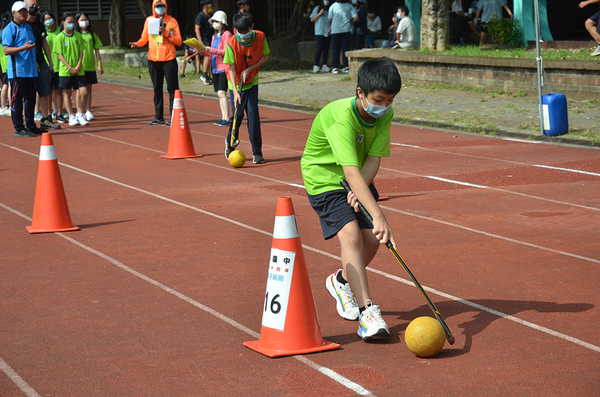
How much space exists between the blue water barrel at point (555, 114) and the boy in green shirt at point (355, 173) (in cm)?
822

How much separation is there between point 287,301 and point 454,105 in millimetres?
12223

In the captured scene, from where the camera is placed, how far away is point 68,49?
14.2m

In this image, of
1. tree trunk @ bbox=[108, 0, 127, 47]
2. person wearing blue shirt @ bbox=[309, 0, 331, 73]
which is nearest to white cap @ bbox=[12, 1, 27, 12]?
person wearing blue shirt @ bbox=[309, 0, 331, 73]

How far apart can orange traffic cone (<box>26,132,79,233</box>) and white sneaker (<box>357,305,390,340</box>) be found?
150 inches

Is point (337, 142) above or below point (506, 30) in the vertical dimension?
below

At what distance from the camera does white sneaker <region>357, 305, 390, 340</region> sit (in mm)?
4402

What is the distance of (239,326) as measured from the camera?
15.8ft

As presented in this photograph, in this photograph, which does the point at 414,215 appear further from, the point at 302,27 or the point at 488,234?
the point at 302,27

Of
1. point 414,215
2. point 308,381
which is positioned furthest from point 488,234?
point 308,381

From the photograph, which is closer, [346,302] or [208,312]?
[346,302]

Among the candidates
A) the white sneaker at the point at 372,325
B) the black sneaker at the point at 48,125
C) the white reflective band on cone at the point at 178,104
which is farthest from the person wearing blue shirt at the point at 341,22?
the white sneaker at the point at 372,325

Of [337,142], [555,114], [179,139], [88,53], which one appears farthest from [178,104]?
[337,142]

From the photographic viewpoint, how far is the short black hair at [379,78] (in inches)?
171

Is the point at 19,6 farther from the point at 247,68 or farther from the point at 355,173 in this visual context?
the point at 355,173
